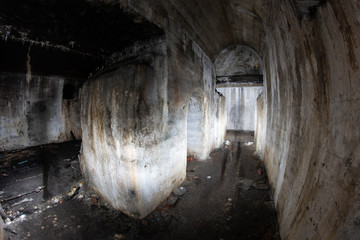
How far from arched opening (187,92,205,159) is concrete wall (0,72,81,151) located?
7.16 m

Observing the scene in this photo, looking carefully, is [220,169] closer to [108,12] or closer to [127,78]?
[127,78]

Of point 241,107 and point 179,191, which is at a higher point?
point 241,107

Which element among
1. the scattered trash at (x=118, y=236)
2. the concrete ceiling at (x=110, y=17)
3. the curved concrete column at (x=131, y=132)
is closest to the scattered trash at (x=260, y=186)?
the curved concrete column at (x=131, y=132)

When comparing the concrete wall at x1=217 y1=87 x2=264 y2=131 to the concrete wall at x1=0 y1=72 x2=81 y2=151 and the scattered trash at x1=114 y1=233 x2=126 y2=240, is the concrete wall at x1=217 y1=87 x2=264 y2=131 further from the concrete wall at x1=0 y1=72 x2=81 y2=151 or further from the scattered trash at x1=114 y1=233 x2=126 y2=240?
the scattered trash at x1=114 y1=233 x2=126 y2=240

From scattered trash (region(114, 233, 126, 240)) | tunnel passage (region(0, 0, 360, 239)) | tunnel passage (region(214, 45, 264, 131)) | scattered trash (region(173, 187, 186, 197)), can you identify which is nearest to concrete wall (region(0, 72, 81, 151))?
tunnel passage (region(0, 0, 360, 239))

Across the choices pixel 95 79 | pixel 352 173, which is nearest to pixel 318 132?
pixel 352 173

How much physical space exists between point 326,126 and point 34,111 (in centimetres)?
1057

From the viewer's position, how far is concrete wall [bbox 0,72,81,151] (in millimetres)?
6863

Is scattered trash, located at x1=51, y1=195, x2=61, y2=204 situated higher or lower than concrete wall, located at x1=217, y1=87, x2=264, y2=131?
lower

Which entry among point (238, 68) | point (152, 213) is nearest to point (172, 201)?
point (152, 213)

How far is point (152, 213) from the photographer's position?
10.6 ft

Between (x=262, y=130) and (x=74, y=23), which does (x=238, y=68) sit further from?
(x=74, y=23)

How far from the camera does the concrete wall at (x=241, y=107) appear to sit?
42.5 feet

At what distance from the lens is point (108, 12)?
2.45 metres
